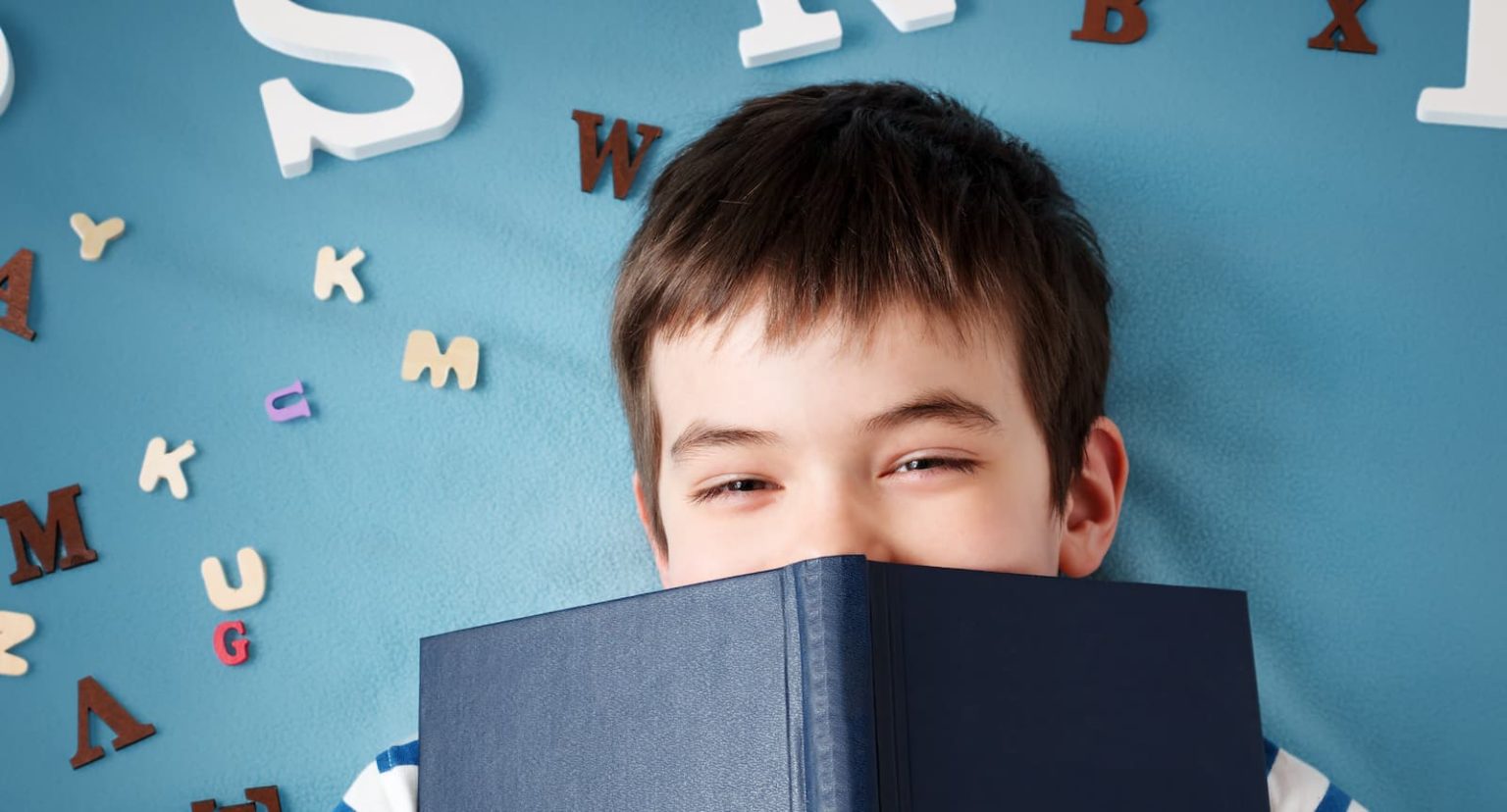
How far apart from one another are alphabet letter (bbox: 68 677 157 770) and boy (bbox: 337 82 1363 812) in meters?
0.18

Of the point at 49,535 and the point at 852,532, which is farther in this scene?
the point at 49,535

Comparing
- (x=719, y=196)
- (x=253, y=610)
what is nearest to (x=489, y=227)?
(x=719, y=196)

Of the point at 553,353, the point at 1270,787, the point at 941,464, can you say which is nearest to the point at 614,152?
the point at 553,353

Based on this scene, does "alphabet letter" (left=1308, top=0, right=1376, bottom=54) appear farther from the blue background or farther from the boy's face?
the boy's face

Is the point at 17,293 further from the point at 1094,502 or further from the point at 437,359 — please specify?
the point at 1094,502

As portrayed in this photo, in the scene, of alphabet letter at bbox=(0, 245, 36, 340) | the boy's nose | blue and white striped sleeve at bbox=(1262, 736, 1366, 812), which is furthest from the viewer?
alphabet letter at bbox=(0, 245, 36, 340)

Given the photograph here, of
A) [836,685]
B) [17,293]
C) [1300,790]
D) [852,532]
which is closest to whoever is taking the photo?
[836,685]

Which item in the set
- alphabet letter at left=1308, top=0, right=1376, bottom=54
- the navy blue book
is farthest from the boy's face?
alphabet letter at left=1308, top=0, right=1376, bottom=54

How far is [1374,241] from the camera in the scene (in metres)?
0.95

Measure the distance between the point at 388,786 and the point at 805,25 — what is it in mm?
685

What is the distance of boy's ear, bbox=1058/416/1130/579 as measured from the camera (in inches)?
33.8

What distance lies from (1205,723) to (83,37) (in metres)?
1.00

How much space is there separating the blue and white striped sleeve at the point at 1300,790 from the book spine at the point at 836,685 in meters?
0.47

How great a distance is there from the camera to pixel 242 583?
921 mm
